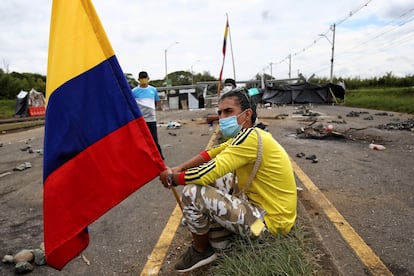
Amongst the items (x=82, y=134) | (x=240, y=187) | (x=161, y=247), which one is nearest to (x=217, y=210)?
(x=240, y=187)

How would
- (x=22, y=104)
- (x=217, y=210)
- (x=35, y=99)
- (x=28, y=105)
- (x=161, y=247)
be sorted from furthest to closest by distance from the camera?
(x=35, y=99)
(x=28, y=105)
(x=22, y=104)
(x=161, y=247)
(x=217, y=210)

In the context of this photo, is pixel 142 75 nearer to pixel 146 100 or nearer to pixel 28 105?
pixel 146 100

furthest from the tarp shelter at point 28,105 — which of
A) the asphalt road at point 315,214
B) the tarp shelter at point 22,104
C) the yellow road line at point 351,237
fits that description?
the yellow road line at point 351,237

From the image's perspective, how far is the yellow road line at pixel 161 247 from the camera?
285 centimetres

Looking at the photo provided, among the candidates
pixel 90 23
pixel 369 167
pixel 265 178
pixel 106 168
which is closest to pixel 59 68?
pixel 90 23

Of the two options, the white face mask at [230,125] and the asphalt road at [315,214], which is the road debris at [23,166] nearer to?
the asphalt road at [315,214]

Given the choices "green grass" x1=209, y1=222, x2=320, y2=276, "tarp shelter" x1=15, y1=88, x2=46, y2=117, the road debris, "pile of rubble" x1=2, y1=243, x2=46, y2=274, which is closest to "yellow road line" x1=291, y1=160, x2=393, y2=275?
"green grass" x1=209, y1=222, x2=320, y2=276

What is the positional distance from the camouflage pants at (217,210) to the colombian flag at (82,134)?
45 centimetres

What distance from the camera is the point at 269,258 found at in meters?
2.39

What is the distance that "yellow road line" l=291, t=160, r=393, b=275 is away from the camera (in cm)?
276

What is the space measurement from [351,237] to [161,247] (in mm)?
1916

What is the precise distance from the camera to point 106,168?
240 centimetres

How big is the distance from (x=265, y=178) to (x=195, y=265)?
3.08 ft

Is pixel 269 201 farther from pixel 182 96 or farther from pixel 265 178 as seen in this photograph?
pixel 182 96
